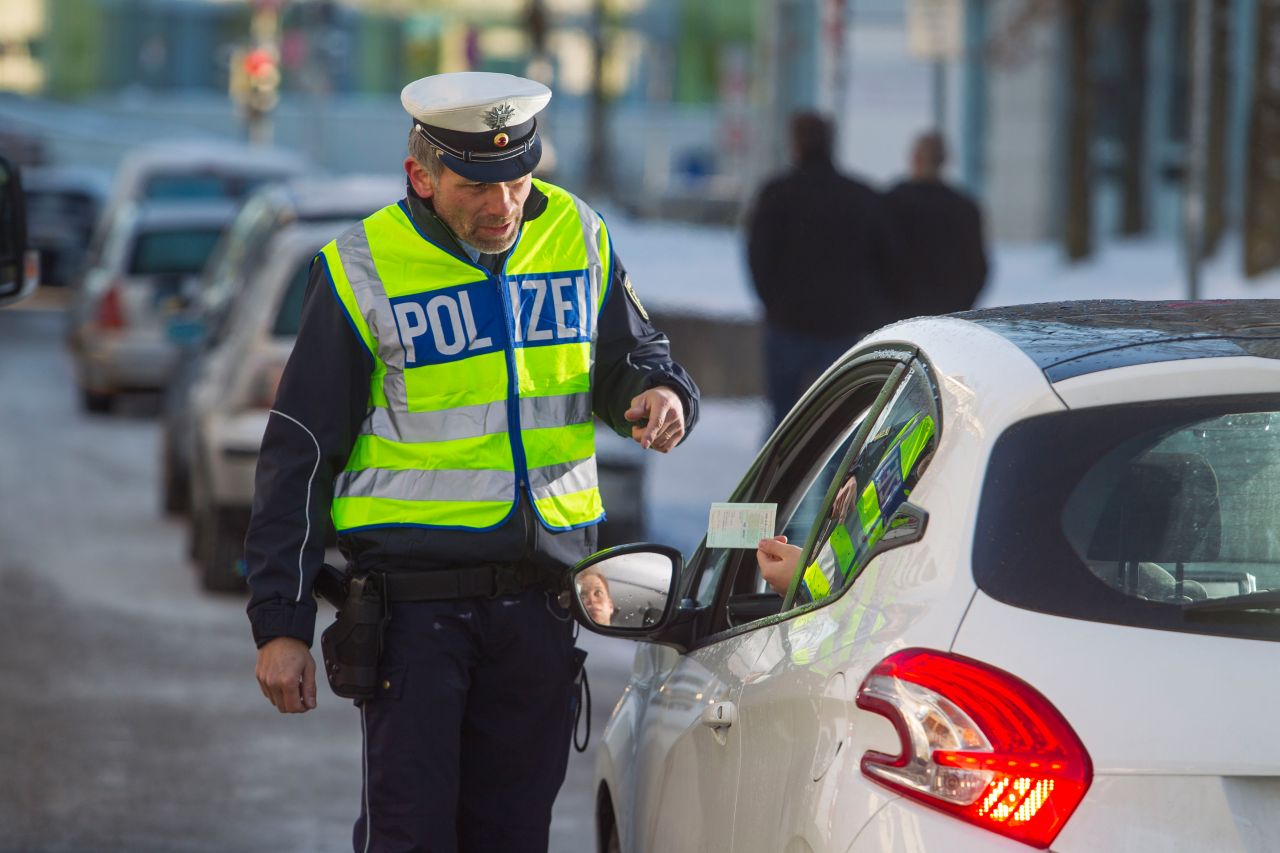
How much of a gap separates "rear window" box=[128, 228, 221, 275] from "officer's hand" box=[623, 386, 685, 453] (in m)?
14.4

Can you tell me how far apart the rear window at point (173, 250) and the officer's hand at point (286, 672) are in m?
14.5

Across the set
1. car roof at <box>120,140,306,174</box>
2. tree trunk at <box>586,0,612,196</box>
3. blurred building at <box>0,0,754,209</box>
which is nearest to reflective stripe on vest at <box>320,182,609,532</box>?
car roof at <box>120,140,306,174</box>

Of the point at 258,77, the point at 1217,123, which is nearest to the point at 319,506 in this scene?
the point at 1217,123

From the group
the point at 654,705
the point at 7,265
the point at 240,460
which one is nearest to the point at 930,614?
the point at 654,705

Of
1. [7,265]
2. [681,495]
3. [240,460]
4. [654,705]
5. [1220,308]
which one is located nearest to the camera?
[1220,308]

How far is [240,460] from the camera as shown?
1031cm

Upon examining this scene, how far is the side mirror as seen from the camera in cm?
586

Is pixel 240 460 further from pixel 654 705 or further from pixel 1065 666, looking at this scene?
pixel 1065 666

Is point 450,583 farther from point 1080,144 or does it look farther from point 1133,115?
point 1133,115

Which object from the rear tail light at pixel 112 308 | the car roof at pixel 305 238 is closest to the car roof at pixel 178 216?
the rear tail light at pixel 112 308

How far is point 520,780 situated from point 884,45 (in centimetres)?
1718

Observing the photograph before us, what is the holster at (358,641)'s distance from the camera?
13.4ft

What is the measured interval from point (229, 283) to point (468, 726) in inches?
382

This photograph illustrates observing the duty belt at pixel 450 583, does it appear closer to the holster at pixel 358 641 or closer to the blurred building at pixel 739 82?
the holster at pixel 358 641
